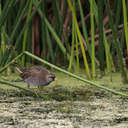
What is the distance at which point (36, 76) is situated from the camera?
417 cm

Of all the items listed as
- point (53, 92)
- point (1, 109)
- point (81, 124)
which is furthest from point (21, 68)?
point (81, 124)

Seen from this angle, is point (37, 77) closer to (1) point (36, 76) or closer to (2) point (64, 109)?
(1) point (36, 76)

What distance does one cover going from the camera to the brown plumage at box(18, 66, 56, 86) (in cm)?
406

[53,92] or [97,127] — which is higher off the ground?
[53,92]

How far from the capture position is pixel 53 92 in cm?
383

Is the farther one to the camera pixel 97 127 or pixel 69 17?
pixel 69 17

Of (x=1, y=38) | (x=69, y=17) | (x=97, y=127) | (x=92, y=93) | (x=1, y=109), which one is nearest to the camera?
(x=97, y=127)

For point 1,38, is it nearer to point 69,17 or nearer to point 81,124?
point 69,17

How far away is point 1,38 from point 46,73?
0.69 meters

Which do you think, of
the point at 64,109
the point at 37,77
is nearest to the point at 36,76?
the point at 37,77

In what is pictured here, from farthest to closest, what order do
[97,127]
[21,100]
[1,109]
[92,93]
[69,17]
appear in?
[69,17], [92,93], [21,100], [1,109], [97,127]

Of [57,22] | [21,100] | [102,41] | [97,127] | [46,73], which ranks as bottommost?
[97,127]

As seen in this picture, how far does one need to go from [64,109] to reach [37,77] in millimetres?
1065

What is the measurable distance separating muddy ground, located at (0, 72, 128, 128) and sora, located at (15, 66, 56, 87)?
0.08 m
